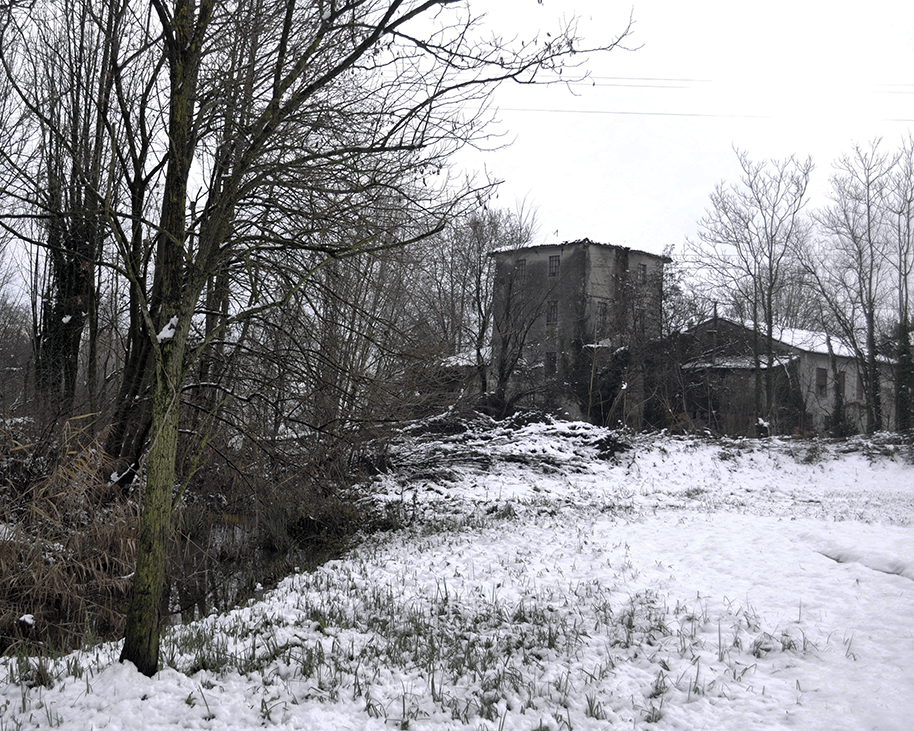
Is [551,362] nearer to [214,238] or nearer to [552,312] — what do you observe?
[552,312]

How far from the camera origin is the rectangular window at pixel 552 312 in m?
38.0

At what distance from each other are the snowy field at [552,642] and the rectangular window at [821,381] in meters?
37.8

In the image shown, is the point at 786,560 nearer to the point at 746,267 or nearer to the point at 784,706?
the point at 784,706

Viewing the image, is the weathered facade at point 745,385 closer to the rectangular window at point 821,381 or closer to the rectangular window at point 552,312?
the rectangular window at point 821,381

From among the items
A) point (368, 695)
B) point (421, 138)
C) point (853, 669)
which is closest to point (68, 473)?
point (368, 695)

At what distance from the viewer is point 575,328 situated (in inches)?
1422

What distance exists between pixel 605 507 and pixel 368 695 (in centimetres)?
1110

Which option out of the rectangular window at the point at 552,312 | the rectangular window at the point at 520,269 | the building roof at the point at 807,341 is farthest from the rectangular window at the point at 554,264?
the building roof at the point at 807,341

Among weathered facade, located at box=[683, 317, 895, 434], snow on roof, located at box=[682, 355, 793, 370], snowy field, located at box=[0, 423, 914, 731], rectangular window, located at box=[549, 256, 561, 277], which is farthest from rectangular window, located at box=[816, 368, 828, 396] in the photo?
snowy field, located at box=[0, 423, 914, 731]

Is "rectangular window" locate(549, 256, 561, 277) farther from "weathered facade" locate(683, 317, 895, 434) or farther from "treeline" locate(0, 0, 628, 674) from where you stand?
"treeline" locate(0, 0, 628, 674)

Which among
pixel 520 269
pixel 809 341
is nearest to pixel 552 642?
pixel 520 269

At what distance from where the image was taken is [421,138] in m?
6.05

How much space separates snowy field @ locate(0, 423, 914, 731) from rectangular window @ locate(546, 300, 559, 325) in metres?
26.0

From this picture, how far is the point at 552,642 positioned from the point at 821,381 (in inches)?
1909
